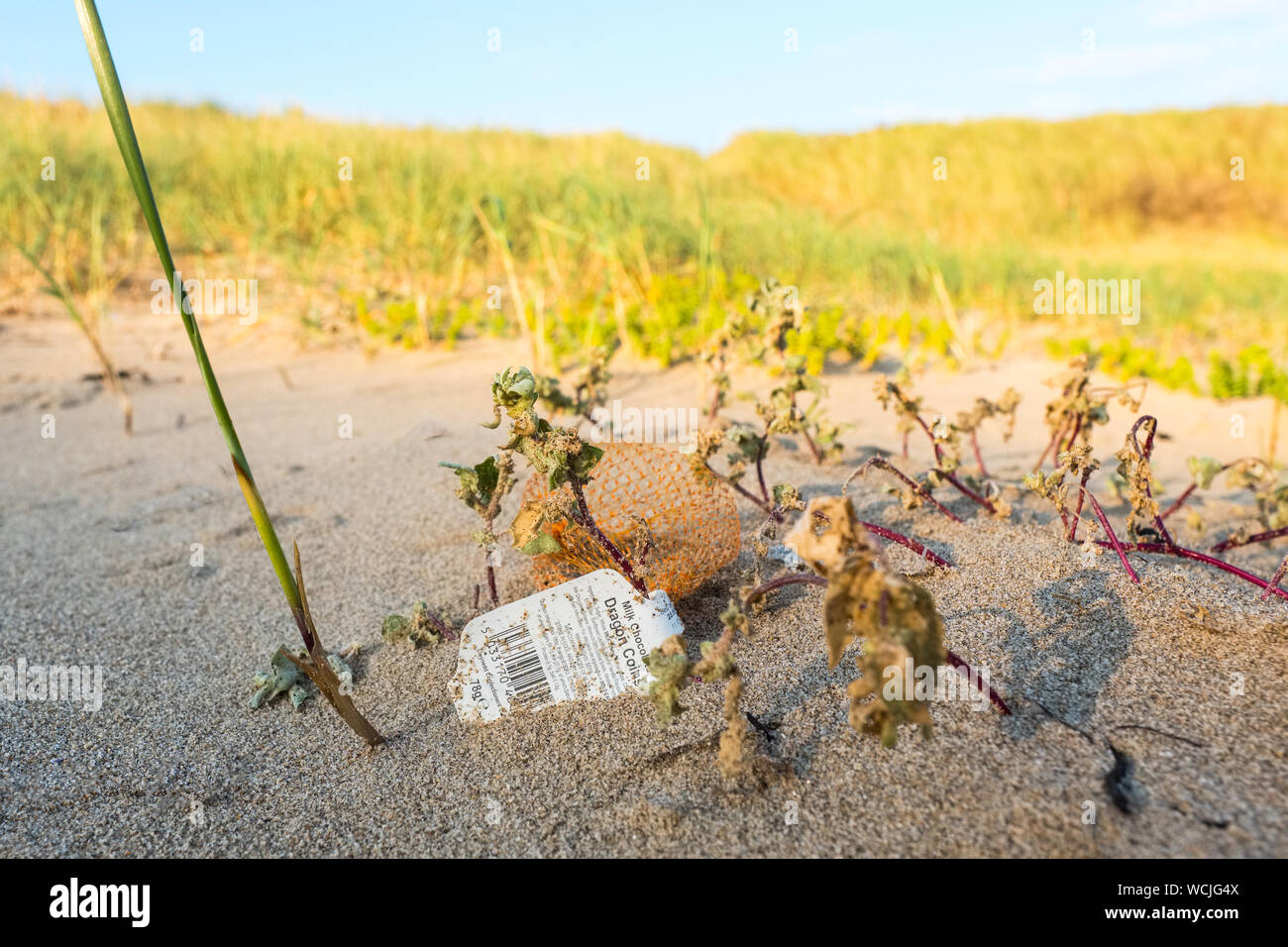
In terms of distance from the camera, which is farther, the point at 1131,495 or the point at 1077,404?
the point at 1077,404

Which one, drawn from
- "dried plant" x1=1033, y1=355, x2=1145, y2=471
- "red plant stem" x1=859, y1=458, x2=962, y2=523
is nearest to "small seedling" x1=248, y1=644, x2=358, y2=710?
"red plant stem" x1=859, y1=458, x2=962, y2=523

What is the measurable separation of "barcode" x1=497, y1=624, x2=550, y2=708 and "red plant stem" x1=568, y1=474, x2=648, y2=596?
190 mm

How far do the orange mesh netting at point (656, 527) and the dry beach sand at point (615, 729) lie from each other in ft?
0.23

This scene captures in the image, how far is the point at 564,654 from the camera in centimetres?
128

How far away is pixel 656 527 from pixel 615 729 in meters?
0.46

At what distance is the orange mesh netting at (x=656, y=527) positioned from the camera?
4.89 ft

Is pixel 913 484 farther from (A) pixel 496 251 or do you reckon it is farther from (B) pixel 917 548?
(A) pixel 496 251

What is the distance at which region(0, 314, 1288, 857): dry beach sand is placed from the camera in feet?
3.23

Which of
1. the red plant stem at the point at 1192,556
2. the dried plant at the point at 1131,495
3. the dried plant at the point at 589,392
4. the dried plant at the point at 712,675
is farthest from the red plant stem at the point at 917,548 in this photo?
the dried plant at the point at 589,392

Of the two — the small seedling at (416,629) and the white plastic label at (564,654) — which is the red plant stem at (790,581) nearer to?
the white plastic label at (564,654)

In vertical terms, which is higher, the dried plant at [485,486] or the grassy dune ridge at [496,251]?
the grassy dune ridge at [496,251]

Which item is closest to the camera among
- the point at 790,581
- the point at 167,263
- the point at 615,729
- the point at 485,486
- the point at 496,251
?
the point at 167,263

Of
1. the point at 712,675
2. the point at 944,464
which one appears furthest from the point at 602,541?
the point at 944,464

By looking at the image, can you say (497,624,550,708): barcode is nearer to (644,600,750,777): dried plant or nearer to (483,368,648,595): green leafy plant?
(483,368,648,595): green leafy plant
